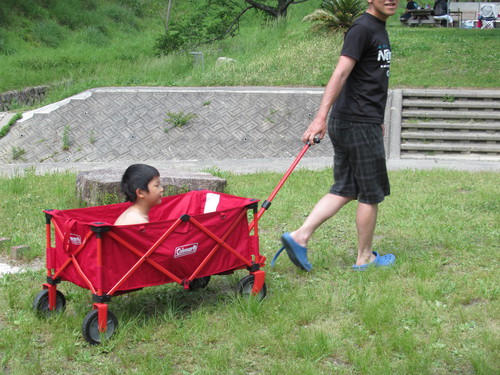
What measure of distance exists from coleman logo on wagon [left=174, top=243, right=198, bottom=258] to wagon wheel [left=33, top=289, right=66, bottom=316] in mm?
851

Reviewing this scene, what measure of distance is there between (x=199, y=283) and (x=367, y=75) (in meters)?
1.92

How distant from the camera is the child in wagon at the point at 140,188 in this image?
15.0 ft

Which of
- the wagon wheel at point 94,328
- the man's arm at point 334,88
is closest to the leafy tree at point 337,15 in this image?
the man's arm at point 334,88

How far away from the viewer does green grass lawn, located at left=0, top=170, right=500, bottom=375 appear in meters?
3.80

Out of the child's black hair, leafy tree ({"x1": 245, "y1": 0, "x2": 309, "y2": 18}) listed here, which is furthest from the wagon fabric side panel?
leafy tree ({"x1": 245, "y1": 0, "x2": 309, "y2": 18})

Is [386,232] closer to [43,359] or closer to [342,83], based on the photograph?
[342,83]

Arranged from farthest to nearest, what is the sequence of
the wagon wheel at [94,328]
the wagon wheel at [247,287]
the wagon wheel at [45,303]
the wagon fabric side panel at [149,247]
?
1. the wagon wheel at [247,287]
2. the wagon wheel at [45,303]
3. the wagon fabric side panel at [149,247]
4. the wagon wheel at [94,328]

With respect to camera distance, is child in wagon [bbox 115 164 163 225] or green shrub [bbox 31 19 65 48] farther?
green shrub [bbox 31 19 65 48]

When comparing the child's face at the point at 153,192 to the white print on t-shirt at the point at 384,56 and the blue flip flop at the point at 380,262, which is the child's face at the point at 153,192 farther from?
the white print on t-shirt at the point at 384,56

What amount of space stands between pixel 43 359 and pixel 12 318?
69cm

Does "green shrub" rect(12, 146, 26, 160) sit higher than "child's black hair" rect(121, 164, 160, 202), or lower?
lower

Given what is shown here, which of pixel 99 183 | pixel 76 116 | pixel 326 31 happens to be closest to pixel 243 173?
pixel 99 183

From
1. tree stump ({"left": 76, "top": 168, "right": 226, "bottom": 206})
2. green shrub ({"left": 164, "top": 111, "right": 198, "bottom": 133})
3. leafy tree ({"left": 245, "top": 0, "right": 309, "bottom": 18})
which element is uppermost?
leafy tree ({"left": 245, "top": 0, "right": 309, "bottom": 18})

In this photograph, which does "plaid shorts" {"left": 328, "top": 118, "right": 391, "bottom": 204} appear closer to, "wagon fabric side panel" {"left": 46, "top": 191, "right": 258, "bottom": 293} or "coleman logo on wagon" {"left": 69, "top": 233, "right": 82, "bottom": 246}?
"wagon fabric side panel" {"left": 46, "top": 191, "right": 258, "bottom": 293}
